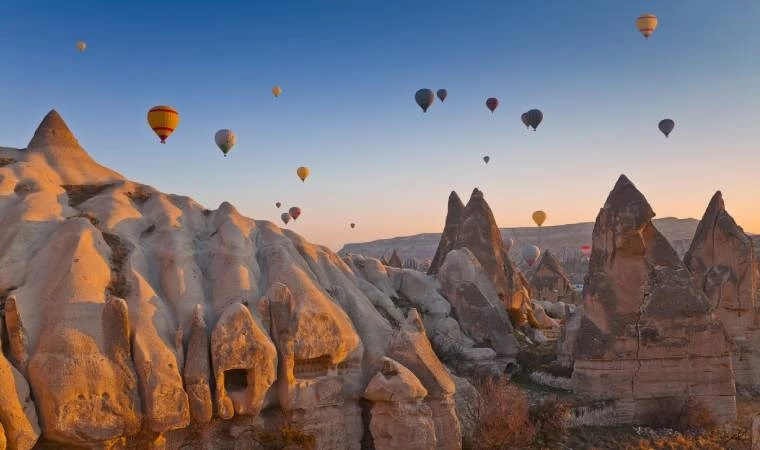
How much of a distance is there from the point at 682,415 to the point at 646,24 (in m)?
20.6

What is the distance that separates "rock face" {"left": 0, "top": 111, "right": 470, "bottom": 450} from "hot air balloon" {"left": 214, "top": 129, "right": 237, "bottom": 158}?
326 inches

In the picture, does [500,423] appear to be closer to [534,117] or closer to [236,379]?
[236,379]

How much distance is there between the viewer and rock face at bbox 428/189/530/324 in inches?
1202

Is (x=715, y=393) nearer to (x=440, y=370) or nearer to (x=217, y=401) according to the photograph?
(x=440, y=370)

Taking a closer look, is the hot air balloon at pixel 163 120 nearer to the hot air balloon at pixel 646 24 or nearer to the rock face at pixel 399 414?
the rock face at pixel 399 414

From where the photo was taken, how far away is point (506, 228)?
17088cm

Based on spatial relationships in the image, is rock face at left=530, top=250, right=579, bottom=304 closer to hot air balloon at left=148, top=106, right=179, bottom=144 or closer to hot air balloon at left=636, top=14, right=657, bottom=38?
hot air balloon at left=636, top=14, right=657, bottom=38

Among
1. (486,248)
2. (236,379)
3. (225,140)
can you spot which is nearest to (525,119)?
(486,248)

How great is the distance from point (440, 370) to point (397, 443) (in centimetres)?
223

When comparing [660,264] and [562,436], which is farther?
[660,264]

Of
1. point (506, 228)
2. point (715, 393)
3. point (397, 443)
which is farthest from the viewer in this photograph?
point (506, 228)

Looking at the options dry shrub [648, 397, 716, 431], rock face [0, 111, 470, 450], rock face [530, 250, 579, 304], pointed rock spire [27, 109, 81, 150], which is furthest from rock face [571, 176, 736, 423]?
rock face [530, 250, 579, 304]

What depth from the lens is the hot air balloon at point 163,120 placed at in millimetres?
22422

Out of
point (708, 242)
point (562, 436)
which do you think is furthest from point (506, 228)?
point (562, 436)
